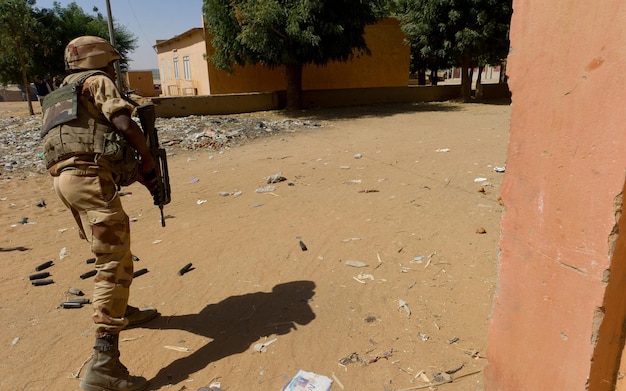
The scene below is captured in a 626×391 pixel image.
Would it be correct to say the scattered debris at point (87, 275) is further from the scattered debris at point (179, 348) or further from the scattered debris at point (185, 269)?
the scattered debris at point (179, 348)

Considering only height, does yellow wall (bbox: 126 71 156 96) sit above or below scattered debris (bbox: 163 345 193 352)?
above

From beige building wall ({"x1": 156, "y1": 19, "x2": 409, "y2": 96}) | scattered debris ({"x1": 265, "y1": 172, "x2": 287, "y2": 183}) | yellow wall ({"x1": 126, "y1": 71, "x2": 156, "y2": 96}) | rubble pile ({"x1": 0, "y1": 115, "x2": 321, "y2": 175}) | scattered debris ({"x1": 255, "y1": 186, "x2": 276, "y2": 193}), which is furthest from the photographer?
yellow wall ({"x1": 126, "y1": 71, "x2": 156, "y2": 96})

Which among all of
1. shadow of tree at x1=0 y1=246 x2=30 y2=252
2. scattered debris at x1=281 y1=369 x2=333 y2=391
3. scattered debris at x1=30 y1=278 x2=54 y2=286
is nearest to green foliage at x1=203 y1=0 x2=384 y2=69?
shadow of tree at x1=0 y1=246 x2=30 y2=252

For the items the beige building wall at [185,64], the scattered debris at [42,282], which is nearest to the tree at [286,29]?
the beige building wall at [185,64]

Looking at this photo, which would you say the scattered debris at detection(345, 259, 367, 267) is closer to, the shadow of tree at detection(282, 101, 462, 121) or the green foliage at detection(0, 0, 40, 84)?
the shadow of tree at detection(282, 101, 462, 121)

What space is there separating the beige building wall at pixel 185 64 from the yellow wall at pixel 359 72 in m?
1.37

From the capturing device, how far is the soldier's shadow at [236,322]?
7.94 feet

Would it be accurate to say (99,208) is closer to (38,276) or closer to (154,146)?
(154,146)

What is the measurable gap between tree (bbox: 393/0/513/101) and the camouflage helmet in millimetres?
15014

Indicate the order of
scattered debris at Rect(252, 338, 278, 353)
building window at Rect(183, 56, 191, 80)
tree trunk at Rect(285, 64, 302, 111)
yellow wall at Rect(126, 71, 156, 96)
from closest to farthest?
scattered debris at Rect(252, 338, 278, 353)
tree trunk at Rect(285, 64, 302, 111)
building window at Rect(183, 56, 191, 80)
yellow wall at Rect(126, 71, 156, 96)

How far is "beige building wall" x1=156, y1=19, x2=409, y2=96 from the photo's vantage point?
16.7 meters

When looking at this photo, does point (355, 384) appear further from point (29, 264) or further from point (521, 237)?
point (29, 264)

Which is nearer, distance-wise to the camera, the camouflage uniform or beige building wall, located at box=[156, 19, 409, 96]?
the camouflage uniform

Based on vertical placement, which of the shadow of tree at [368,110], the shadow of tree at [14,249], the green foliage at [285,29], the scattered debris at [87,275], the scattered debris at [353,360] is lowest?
the scattered debris at [353,360]
